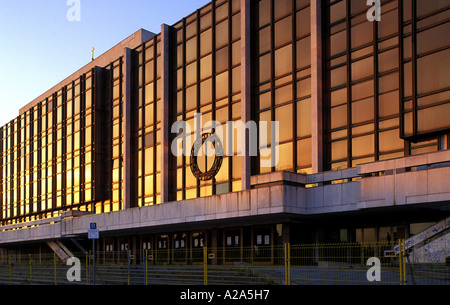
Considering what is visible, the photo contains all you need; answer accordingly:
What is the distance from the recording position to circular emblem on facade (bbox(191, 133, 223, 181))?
41.5 m

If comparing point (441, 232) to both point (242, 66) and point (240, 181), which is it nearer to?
point (240, 181)

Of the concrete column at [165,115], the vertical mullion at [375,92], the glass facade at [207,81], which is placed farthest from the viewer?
the concrete column at [165,115]

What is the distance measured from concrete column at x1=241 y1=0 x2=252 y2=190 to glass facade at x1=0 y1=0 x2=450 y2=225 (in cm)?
37

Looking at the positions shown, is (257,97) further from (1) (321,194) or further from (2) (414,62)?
(2) (414,62)

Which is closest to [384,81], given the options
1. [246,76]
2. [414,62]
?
[414,62]

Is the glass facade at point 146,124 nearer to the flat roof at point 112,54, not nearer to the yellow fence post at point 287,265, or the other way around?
the flat roof at point 112,54

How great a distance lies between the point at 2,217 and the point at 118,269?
53.7 m

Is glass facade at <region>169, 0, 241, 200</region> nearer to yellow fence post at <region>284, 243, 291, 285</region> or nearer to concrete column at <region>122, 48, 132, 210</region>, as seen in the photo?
concrete column at <region>122, 48, 132, 210</region>

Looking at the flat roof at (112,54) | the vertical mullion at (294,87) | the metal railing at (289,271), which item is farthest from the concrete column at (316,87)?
the flat roof at (112,54)

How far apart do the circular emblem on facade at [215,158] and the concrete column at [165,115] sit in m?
3.54

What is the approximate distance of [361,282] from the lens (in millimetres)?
18406

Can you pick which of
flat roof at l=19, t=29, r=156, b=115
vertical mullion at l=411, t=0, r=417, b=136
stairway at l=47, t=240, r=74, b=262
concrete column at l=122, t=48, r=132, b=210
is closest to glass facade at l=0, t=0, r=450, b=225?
vertical mullion at l=411, t=0, r=417, b=136

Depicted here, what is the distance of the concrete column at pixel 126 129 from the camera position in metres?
50.9

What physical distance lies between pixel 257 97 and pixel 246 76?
66.4 inches
